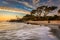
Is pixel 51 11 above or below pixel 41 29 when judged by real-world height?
above

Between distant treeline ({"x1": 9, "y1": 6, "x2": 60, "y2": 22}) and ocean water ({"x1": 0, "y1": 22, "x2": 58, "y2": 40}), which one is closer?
ocean water ({"x1": 0, "y1": 22, "x2": 58, "y2": 40})

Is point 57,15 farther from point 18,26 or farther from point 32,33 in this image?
point 18,26

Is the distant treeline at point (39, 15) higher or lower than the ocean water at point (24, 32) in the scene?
higher

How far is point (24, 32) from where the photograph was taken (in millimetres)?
3904

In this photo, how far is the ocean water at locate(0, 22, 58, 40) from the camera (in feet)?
12.4

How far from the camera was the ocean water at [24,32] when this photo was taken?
377 cm

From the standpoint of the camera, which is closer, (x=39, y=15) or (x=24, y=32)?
(x=24, y=32)

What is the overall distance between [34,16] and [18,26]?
56 centimetres

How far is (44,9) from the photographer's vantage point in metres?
4.15

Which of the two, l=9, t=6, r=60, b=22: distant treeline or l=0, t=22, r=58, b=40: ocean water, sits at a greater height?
l=9, t=6, r=60, b=22: distant treeline

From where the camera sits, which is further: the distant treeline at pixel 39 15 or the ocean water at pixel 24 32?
the distant treeline at pixel 39 15

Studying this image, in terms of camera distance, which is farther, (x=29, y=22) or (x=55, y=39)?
(x=29, y=22)

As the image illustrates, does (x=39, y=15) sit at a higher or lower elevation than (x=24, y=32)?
higher

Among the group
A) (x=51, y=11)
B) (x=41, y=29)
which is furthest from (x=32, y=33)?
(x=51, y=11)
